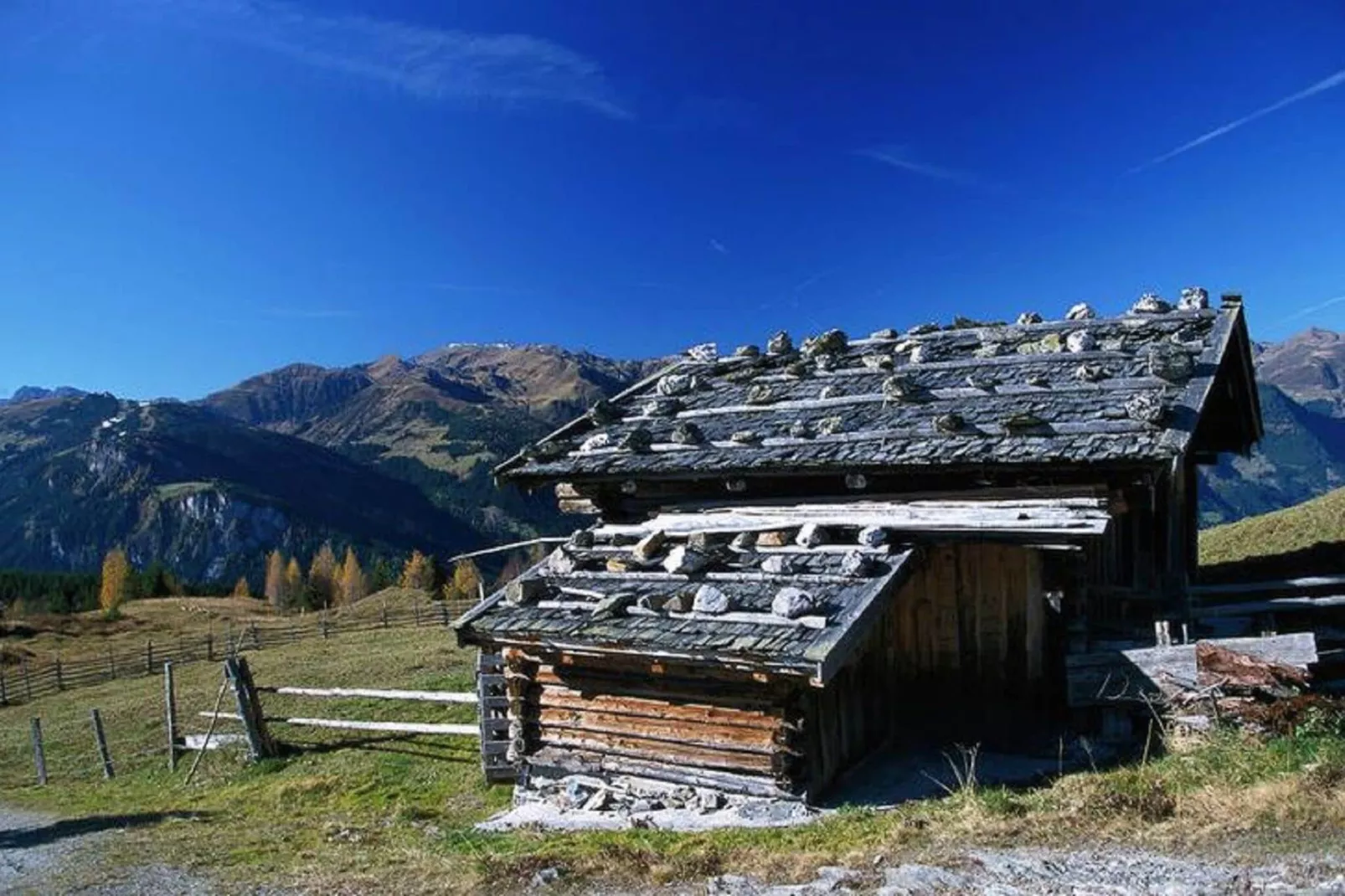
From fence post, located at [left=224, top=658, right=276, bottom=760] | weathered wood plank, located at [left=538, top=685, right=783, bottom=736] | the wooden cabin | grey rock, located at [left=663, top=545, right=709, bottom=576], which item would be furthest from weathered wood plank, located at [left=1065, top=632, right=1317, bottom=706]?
fence post, located at [left=224, top=658, right=276, bottom=760]

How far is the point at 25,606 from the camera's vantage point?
3526 inches

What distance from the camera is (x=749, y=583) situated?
1198 cm

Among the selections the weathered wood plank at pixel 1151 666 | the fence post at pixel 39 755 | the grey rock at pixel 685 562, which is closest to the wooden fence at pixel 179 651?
the fence post at pixel 39 755

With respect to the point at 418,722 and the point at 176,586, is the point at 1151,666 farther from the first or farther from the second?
the point at 176,586

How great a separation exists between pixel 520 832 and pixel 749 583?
3.96 metres

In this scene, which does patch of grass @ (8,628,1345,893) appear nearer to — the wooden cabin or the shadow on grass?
the shadow on grass

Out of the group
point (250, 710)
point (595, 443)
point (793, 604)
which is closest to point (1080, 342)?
point (793, 604)

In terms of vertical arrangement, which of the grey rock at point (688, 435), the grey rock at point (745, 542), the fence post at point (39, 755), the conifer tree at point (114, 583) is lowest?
the conifer tree at point (114, 583)

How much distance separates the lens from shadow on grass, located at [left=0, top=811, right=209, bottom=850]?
567 inches

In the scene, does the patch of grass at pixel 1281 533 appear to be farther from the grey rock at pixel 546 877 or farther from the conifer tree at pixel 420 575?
the conifer tree at pixel 420 575

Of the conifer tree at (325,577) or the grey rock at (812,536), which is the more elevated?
the grey rock at (812,536)

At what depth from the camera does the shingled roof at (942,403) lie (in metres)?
12.2

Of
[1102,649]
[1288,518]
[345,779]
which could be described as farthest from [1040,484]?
[1288,518]

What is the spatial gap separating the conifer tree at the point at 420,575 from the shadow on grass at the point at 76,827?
60.4 m
